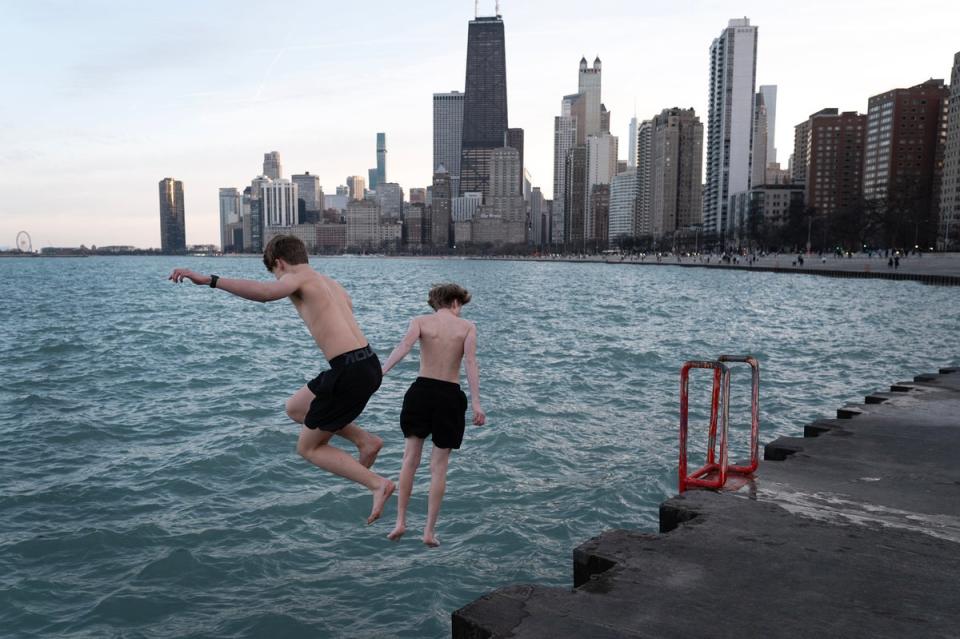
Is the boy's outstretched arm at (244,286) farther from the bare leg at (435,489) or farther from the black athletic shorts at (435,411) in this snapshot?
the bare leg at (435,489)

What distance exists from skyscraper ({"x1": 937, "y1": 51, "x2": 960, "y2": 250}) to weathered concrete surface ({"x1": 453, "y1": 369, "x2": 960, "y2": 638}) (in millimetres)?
193862

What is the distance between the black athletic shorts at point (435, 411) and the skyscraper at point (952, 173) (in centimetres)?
19701

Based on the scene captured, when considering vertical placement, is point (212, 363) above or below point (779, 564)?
below

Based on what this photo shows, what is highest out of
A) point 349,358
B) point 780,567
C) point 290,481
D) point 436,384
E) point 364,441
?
point 349,358

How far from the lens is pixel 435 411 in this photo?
6445 millimetres

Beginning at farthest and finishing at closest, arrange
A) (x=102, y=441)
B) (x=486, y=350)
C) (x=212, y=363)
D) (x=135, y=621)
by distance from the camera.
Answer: (x=486, y=350)
(x=212, y=363)
(x=102, y=441)
(x=135, y=621)

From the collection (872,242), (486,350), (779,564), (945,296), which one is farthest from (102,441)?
(872,242)

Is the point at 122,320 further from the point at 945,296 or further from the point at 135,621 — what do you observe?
the point at 945,296

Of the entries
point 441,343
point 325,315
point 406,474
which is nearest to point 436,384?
point 441,343

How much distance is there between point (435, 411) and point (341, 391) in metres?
1.01

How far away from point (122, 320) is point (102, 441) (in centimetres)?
3964

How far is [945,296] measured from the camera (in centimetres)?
6338

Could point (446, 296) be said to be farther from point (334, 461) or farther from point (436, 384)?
point (334, 461)

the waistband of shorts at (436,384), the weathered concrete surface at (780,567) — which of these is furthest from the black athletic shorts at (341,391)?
the weathered concrete surface at (780,567)
